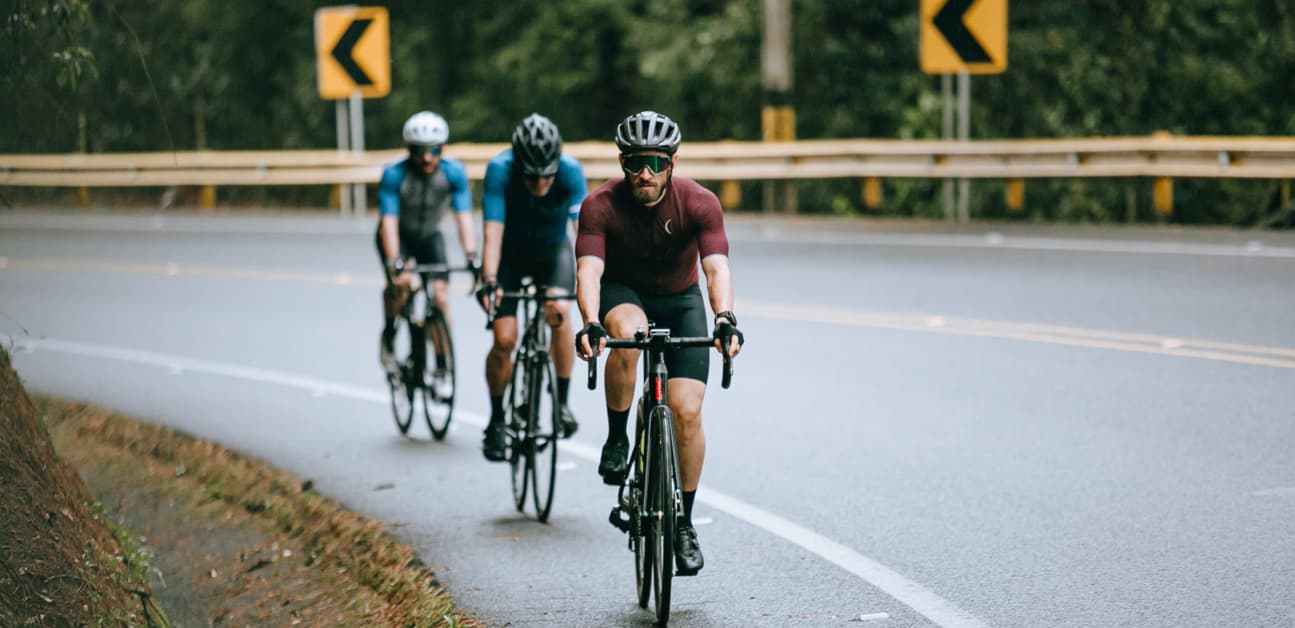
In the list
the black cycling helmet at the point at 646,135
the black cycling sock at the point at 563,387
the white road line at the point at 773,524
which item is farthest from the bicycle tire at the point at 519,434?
the black cycling helmet at the point at 646,135

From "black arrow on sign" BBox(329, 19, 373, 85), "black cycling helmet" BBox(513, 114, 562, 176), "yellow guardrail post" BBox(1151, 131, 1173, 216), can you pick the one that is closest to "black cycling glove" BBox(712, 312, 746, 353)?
"black cycling helmet" BBox(513, 114, 562, 176)

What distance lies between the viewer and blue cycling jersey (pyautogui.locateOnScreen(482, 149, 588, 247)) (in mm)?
8969

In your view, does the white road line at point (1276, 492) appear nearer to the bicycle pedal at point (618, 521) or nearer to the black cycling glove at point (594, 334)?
the bicycle pedal at point (618, 521)

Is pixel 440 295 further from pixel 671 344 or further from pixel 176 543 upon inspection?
pixel 671 344

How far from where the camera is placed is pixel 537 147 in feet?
28.3

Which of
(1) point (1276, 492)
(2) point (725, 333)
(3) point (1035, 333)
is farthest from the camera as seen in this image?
(3) point (1035, 333)

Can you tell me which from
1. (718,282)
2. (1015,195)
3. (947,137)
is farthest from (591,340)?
(947,137)

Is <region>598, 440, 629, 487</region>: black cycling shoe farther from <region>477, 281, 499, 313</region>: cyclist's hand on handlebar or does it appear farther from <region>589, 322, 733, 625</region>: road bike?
<region>477, 281, 499, 313</region>: cyclist's hand on handlebar

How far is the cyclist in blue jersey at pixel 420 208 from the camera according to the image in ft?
34.2

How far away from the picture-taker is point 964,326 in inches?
543

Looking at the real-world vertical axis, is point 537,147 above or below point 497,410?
above

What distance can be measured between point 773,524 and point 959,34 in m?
16.0

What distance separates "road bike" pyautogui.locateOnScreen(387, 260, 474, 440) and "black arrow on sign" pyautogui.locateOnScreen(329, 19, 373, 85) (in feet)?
55.9

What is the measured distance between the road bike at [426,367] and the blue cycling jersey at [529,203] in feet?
4.48
